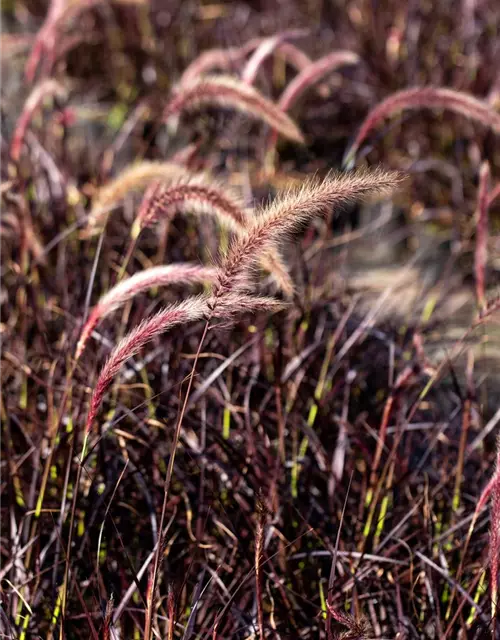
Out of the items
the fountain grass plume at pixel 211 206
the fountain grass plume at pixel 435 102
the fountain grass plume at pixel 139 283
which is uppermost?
the fountain grass plume at pixel 435 102

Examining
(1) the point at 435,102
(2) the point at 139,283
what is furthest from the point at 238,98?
(2) the point at 139,283

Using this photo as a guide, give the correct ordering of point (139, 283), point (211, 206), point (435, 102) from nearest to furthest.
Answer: point (139, 283) → point (211, 206) → point (435, 102)

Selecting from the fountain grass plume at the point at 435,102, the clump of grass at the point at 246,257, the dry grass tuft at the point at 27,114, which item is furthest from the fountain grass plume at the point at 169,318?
the dry grass tuft at the point at 27,114

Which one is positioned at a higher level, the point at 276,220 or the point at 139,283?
the point at 276,220

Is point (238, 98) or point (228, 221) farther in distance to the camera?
point (238, 98)

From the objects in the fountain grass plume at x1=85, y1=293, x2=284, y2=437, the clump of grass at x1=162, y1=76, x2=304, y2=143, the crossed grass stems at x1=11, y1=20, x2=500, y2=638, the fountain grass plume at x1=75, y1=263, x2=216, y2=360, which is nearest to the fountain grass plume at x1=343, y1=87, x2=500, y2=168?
the crossed grass stems at x1=11, y1=20, x2=500, y2=638

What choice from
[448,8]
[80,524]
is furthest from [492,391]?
[448,8]

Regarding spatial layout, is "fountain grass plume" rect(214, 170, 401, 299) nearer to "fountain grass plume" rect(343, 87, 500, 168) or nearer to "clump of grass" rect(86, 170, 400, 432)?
"clump of grass" rect(86, 170, 400, 432)

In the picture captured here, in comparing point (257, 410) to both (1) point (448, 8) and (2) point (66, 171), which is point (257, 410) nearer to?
(2) point (66, 171)

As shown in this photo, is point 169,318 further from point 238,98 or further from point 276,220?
point 238,98

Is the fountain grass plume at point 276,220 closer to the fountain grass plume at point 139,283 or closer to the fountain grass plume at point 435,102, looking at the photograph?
the fountain grass plume at point 139,283

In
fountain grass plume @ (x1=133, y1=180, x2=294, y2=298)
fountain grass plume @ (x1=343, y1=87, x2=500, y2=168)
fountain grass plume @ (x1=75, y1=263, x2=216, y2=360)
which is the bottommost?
fountain grass plume @ (x1=75, y1=263, x2=216, y2=360)
